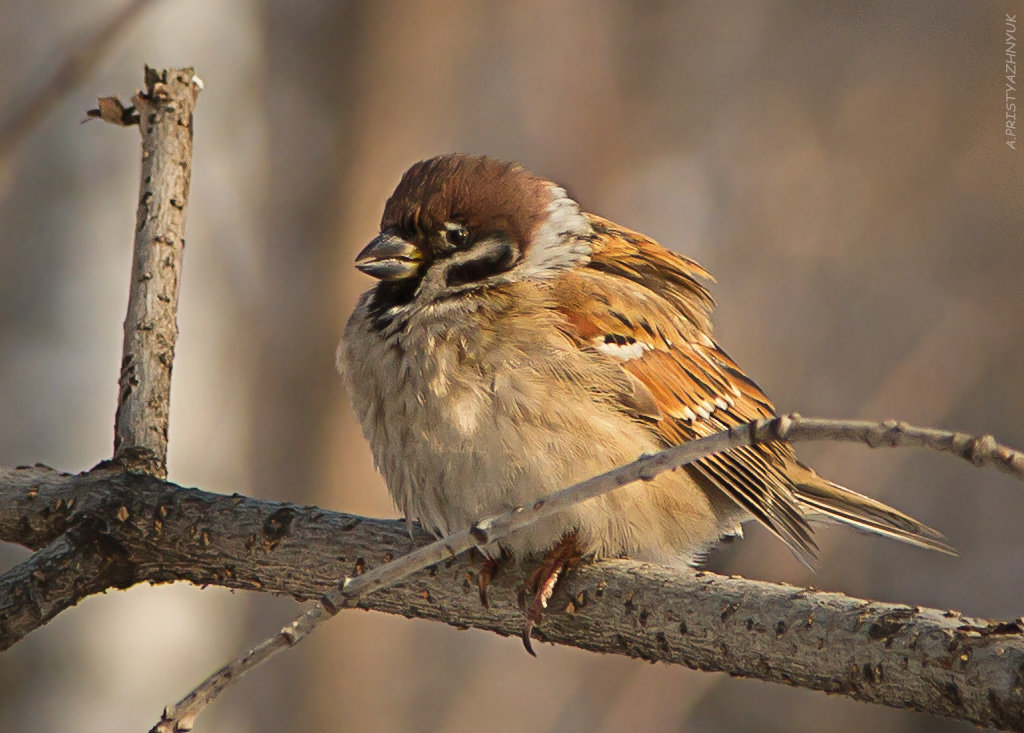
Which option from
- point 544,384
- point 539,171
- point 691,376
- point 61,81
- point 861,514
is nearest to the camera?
point 544,384

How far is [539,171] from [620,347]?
4.51 meters

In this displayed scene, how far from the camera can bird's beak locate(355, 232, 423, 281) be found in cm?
310

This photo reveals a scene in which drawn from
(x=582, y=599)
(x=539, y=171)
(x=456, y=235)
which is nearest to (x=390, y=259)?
(x=456, y=235)

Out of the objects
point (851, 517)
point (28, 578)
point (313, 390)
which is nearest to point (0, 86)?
point (313, 390)

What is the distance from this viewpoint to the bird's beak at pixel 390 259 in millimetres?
3100

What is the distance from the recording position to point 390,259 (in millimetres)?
3119

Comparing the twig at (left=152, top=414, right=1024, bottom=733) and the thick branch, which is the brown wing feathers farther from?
the twig at (left=152, top=414, right=1024, bottom=733)

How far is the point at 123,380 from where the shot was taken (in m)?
3.05

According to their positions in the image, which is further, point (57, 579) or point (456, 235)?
point (456, 235)

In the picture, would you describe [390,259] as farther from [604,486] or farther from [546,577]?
[604,486]

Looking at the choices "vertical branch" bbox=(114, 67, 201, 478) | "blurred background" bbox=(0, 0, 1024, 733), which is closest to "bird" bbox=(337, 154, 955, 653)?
"vertical branch" bbox=(114, 67, 201, 478)

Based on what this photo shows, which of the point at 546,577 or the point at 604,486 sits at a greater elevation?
the point at 546,577

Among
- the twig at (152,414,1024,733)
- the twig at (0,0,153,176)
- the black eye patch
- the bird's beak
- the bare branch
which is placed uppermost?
the twig at (0,0,153,176)

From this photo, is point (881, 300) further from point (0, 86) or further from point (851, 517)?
point (0, 86)
